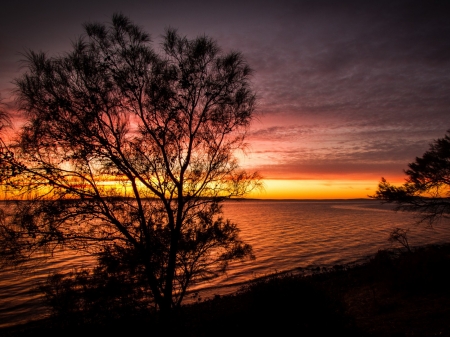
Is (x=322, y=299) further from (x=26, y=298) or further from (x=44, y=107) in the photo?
(x=26, y=298)

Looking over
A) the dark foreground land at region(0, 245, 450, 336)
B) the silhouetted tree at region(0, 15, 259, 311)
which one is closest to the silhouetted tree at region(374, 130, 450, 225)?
the dark foreground land at region(0, 245, 450, 336)

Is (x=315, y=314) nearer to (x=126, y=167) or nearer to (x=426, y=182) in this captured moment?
(x=126, y=167)

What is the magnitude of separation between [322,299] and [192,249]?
506 centimetres

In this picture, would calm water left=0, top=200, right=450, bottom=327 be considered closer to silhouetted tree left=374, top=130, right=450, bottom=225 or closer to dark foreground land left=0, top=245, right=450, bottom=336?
dark foreground land left=0, top=245, right=450, bottom=336

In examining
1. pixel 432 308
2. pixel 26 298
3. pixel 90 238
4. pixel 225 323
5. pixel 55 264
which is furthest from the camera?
pixel 55 264

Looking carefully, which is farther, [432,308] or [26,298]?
[26,298]

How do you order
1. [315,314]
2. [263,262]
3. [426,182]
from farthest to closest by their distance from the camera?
[263,262], [426,182], [315,314]

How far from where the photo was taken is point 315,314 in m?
8.05

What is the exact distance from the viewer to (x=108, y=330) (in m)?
9.80

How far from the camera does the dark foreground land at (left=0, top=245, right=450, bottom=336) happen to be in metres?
7.98

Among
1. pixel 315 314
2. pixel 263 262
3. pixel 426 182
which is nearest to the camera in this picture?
pixel 315 314

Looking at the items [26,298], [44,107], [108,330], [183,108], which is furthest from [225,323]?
[26,298]

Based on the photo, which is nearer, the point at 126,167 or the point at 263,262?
the point at 126,167

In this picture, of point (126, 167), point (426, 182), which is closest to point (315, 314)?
point (126, 167)
